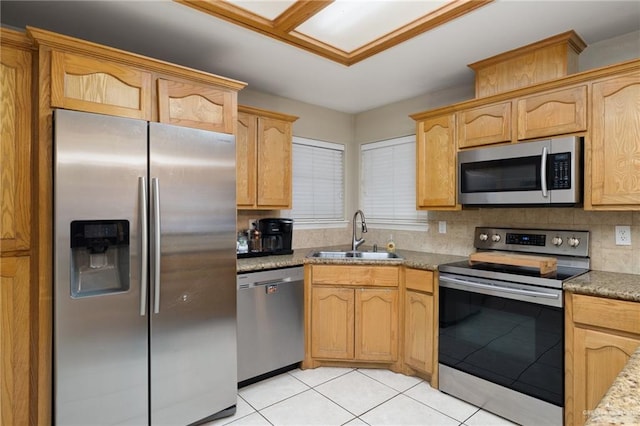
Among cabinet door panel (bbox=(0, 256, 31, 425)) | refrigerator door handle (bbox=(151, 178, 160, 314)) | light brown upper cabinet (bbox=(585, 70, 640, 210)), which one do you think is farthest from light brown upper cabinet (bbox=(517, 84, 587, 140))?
cabinet door panel (bbox=(0, 256, 31, 425))

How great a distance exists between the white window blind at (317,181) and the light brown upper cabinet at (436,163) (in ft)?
3.77

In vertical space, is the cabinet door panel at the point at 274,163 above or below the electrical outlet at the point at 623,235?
above

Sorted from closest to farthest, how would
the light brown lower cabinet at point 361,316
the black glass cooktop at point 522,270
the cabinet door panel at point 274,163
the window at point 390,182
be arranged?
the black glass cooktop at point 522,270 → the light brown lower cabinet at point 361,316 → the cabinet door panel at point 274,163 → the window at point 390,182

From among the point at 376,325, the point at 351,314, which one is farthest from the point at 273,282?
the point at 376,325

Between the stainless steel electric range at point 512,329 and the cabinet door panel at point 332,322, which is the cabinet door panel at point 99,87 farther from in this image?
the stainless steel electric range at point 512,329

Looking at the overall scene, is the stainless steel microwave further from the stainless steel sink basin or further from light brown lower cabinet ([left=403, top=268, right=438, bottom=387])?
the stainless steel sink basin

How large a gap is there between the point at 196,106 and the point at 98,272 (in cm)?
108

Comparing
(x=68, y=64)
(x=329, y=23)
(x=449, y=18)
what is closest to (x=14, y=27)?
(x=68, y=64)

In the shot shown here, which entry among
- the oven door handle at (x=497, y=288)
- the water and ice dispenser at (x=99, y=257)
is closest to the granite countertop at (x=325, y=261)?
the oven door handle at (x=497, y=288)

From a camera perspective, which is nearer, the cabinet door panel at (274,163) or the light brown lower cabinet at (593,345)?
the light brown lower cabinet at (593,345)

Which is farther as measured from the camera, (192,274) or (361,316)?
(361,316)

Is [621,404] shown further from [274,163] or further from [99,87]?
[274,163]

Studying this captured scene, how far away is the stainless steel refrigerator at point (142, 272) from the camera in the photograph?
1.75 m

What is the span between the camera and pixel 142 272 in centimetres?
191
